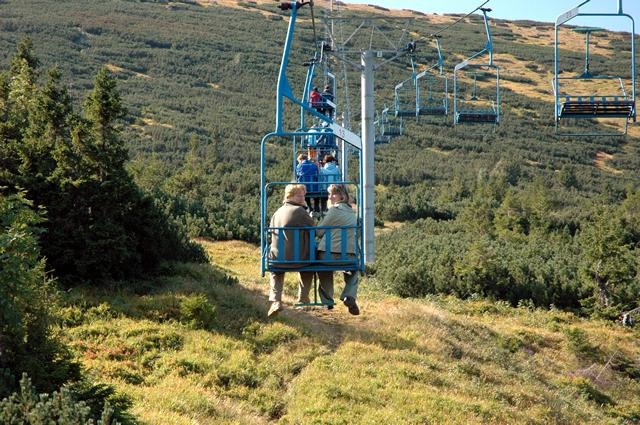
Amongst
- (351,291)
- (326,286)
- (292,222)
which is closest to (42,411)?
(292,222)

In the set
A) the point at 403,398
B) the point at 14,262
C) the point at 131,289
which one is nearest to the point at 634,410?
the point at 403,398

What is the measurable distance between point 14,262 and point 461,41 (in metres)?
143

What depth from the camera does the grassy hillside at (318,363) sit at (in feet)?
51.2

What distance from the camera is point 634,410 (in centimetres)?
2555

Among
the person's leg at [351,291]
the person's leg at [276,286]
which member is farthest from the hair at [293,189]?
the person's leg at [351,291]

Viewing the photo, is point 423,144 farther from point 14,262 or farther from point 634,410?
point 14,262

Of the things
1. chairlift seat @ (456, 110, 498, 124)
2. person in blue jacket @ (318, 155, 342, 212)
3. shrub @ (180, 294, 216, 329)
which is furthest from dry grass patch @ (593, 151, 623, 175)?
person in blue jacket @ (318, 155, 342, 212)

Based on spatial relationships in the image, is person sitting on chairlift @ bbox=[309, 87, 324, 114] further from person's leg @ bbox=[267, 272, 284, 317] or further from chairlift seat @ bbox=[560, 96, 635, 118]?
person's leg @ bbox=[267, 272, 284, 317]

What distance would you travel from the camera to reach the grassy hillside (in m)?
15.6

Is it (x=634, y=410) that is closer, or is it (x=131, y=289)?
(x=131, y=289)

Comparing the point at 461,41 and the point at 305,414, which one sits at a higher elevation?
the point at 461,41

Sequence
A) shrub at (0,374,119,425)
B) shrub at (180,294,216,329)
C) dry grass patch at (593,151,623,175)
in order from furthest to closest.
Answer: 1. dry grass patch at (593,151,623,175)
2. shrub at (180,294,216,329)
3. shrub at (0,374,119,425)

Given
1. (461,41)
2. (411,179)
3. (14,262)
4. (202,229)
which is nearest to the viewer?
(14,262)

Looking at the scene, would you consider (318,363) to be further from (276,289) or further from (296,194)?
(296,194)
